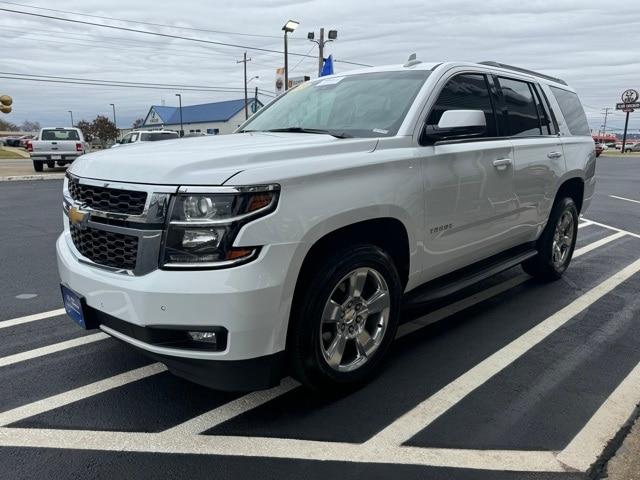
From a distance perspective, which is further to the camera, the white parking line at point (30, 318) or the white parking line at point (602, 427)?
the white parking line at point (30, 318)

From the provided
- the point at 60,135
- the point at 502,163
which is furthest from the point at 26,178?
the point at 502,163

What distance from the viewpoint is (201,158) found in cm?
270

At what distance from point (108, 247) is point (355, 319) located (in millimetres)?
1452

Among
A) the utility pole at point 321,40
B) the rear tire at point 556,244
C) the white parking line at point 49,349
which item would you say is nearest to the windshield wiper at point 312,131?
the white parking line at point 49,349

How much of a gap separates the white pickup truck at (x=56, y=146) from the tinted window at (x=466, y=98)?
20.0 m

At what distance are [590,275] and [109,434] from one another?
17.4 feet

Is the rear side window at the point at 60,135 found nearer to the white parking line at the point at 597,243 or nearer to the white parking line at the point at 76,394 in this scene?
the white parking line at the point at 597,243

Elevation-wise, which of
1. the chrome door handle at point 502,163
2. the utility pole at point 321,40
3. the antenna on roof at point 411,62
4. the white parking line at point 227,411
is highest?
the utility pole at point 321,40

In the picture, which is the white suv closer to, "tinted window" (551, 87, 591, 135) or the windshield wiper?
the windshield wiper

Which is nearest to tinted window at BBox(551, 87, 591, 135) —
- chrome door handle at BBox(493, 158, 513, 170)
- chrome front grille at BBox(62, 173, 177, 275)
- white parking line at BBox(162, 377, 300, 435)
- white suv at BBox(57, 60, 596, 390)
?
white suv at BBox(57, 60, 596, 390)

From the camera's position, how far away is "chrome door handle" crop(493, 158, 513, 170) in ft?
13.5

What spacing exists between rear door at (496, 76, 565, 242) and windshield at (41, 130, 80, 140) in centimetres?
2082

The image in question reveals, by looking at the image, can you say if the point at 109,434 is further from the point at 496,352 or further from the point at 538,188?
the point at 538,188

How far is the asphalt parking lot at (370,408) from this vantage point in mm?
2641
